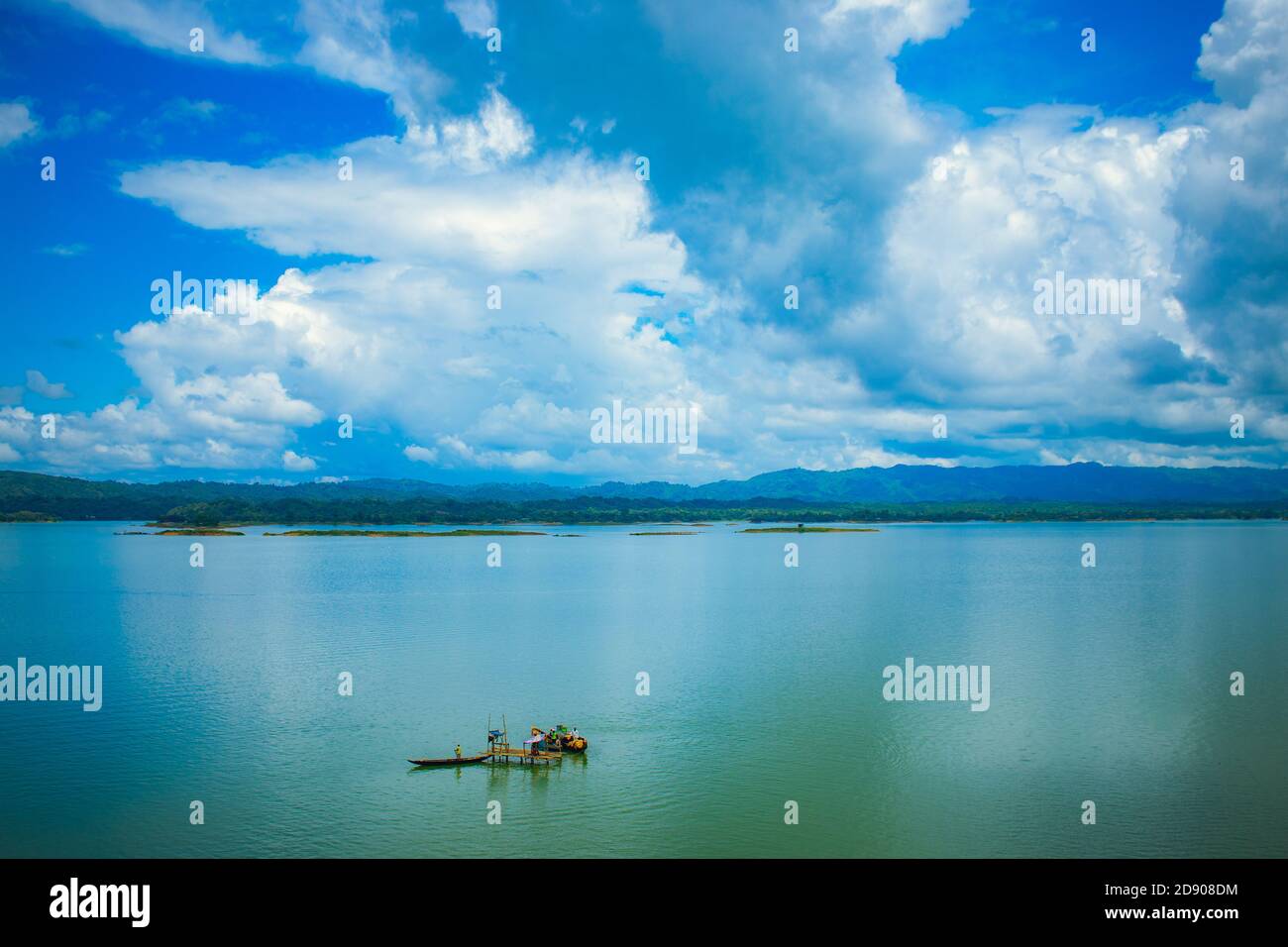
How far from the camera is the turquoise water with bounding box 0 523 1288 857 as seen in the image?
17.4 metres

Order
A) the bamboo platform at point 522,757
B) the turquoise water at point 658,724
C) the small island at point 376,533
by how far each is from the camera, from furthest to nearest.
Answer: the small island at point 376,533 → the bamboo platform at point 522,757 → the turquoise water at point 658,724

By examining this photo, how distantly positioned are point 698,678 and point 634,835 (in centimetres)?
1323

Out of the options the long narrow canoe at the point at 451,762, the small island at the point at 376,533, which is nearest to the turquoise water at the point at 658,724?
the long narrow canoe at the point at 451,762

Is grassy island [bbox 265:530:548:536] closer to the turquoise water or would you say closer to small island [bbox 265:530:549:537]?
small island [bbox 265:530:549:537]

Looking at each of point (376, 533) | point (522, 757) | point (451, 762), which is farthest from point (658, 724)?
point (376, 533)

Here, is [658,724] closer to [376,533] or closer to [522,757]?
[522,757]

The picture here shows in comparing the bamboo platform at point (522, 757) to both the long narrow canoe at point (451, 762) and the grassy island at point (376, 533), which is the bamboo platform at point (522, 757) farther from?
the grassy island at point (376, 533)

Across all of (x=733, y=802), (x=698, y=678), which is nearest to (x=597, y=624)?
(x=698, y=678)

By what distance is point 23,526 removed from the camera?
161 metres

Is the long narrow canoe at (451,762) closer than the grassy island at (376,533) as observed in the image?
Yes

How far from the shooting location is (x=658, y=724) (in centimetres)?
2459

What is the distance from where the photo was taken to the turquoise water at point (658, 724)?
17.4m
